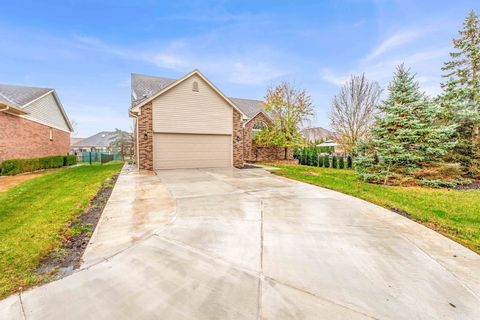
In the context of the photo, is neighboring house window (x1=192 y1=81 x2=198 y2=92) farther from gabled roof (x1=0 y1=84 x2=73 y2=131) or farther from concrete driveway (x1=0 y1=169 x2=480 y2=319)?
concrete driveway (x1=0 y1=169 x2=480 y2=319)

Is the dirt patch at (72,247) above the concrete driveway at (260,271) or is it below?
below

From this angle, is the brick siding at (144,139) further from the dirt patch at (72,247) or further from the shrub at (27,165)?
the dirt patch at (72,247)

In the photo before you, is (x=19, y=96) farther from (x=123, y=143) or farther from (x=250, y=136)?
A: (x=250, y=136)

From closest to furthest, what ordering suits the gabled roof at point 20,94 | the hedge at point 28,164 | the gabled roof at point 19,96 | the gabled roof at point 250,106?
1. the hedge at point 28,164
2. the gabled roof at point 19,96
3. the gabled roof at point 20,94
4. the gabled roof at point 250,106

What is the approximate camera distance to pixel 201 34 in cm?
1501

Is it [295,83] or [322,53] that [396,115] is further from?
[295,83]

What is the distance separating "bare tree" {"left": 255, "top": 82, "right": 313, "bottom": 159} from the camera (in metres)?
17.8

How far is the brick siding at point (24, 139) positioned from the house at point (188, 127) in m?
6.48

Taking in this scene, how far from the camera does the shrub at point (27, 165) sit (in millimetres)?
11141

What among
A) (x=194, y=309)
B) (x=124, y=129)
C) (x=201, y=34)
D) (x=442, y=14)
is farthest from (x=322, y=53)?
(x=124, y=129)

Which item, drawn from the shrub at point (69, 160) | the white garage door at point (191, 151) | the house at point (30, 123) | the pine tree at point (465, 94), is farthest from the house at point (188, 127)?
the pine tree at point (465, 94)

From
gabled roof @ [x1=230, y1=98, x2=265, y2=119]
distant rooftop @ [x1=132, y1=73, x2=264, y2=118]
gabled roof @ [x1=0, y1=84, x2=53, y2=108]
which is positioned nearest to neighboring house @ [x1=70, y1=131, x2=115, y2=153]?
gabled roof @ [x1=0, y1=84, x2=53, y2=108]

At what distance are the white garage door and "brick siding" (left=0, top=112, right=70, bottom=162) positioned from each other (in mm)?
7917

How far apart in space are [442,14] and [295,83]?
9.60 meters
